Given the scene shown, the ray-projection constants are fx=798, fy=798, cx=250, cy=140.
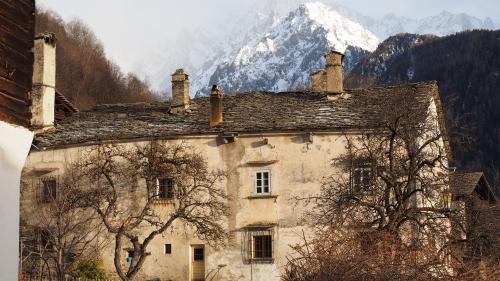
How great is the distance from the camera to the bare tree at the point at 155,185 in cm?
3184

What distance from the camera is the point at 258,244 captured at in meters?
32.2

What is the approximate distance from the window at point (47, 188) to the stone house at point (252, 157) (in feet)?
0.17

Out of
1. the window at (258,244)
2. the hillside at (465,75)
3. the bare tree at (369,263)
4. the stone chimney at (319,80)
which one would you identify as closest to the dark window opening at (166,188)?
the window at (258,244)

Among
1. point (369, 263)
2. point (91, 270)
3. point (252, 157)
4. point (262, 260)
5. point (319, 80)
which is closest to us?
point (369, 263)

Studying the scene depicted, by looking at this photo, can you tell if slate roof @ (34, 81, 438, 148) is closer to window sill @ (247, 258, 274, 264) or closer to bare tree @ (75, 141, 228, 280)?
bare tree @ (75, 141, 228, 280)

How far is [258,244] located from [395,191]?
32.2 feet

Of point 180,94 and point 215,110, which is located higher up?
point 180,94

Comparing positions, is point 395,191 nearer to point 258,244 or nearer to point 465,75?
point 258,244

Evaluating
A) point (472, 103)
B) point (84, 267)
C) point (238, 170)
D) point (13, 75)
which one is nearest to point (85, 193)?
point (84, 267)

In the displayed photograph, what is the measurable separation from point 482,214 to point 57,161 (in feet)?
58.6

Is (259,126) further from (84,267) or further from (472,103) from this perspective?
(472,103)

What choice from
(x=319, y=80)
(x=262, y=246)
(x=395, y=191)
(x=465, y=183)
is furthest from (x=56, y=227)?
(x=465, y=183)

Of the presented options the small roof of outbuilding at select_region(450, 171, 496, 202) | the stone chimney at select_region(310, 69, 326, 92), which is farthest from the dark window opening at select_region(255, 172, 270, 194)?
the small roof of outbuilding at select_region(450, 171, 496, 202)

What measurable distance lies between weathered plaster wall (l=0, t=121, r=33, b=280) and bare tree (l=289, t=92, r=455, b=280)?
6604 millimetres
